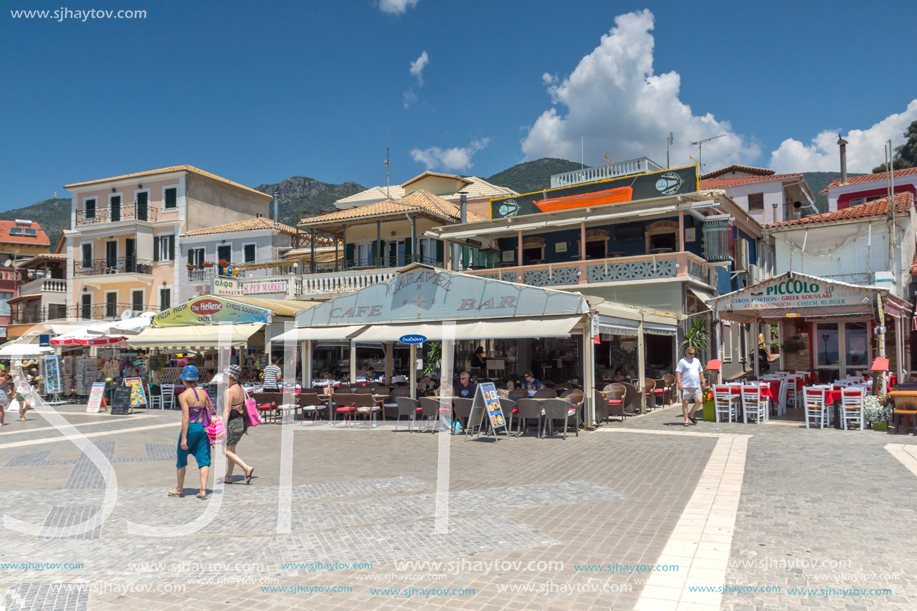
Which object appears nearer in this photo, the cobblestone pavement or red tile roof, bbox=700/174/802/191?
the cobblestone pavement

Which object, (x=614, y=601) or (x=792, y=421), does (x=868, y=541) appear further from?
(x=792, y=421)

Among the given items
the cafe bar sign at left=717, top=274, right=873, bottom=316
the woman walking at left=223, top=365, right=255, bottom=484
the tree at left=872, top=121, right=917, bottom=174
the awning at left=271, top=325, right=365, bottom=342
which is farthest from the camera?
the tree at left=872, top=121, right=917, bottom=174

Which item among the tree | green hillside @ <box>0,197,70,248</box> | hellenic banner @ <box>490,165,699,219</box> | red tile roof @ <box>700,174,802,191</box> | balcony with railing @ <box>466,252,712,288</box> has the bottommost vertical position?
balcony with railing @ <box>466,252,712,288</box>

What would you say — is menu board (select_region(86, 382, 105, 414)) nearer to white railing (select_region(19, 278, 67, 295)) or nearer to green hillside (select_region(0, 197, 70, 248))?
white railing (select_region(19, 278, 67, 295))

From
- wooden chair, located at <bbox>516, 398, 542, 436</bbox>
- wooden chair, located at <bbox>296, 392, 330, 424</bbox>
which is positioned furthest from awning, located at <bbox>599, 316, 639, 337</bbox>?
wooden chair, located at <bbox>296, 392, 330, 424</bbox>

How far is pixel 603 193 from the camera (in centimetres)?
2244

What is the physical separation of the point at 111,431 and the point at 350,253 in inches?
597

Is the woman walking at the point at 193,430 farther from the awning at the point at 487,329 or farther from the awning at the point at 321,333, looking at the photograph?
the awning at the point at 321,333

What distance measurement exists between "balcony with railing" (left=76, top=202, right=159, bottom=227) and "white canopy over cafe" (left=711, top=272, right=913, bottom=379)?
30.2m

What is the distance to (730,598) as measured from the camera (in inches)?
173

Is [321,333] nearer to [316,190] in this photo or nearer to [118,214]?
[118,214]

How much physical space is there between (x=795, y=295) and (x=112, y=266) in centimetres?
3397

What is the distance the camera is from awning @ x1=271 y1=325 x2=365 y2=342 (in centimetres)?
1595

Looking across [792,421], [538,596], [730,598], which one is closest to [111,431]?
[538,596]
